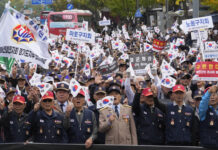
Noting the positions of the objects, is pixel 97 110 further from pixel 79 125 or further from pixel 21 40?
pixel 21 40

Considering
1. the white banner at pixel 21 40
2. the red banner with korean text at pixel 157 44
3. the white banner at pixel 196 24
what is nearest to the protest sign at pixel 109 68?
the white banner at pixel 196 24

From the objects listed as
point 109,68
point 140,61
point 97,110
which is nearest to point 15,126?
point 97,110

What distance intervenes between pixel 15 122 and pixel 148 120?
2080 millimetres

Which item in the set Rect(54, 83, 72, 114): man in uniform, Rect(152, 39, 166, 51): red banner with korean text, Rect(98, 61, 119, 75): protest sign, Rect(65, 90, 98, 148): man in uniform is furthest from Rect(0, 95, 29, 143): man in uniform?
Rect(152, 39, 166, 51): red banner with korean text

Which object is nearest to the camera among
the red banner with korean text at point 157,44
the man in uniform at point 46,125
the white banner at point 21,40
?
the man in uniform at point 46,125

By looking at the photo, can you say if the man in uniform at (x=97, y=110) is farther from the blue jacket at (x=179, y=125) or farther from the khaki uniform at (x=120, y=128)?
the blue jacket at (x=179, y=125)

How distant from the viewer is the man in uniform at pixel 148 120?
726cm

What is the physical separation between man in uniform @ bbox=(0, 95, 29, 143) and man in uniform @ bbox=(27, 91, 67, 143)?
→ 0.49 feet

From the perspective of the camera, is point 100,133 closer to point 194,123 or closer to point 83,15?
point 194,123

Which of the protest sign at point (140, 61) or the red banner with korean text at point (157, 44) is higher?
the red banner with korean text at point (157, 44)

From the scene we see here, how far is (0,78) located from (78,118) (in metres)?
3.82

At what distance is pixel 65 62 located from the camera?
14.6 m

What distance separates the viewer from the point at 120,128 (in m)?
7.13

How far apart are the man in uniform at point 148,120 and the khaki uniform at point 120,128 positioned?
17 cm
